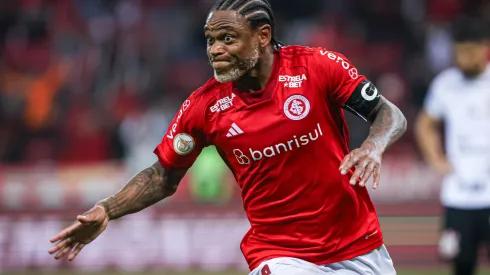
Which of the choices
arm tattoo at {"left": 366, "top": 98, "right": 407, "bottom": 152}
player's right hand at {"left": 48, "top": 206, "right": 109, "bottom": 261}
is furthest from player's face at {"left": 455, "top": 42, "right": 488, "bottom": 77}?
player's right hand at {"left": 48, "top": 206, "right": 109, "bottom": 261}

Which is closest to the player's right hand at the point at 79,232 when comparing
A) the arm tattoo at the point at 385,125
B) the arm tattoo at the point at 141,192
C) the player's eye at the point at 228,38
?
the arm tattoo at the point at 141,192

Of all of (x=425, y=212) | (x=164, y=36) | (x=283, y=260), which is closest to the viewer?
(x=283, y=260)

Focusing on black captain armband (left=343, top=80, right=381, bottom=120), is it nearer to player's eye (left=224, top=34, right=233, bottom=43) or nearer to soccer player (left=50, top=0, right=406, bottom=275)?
soccer player (left=50, top=0, right=406, bottom=275)

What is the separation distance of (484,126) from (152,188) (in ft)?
13.2

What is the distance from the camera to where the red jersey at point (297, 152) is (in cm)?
500

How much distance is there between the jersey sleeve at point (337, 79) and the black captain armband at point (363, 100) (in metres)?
0.02

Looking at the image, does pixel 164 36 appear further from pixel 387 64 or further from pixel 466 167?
pixel 466 167

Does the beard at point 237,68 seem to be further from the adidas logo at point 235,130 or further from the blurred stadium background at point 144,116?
the blurred stadium background at point 144,116

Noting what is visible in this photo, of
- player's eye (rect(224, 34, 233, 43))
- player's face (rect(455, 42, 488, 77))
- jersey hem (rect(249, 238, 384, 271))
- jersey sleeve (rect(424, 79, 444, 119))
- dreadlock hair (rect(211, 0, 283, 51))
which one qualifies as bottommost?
jersey hem (rect(249, 238, 384, 271))

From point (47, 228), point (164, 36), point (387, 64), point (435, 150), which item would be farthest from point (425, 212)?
point (164, 36)

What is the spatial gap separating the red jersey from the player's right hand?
0.78m

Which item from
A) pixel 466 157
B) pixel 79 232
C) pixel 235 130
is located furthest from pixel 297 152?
pixel 466 157

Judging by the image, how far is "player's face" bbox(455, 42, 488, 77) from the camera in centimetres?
812

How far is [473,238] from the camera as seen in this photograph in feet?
27.2
